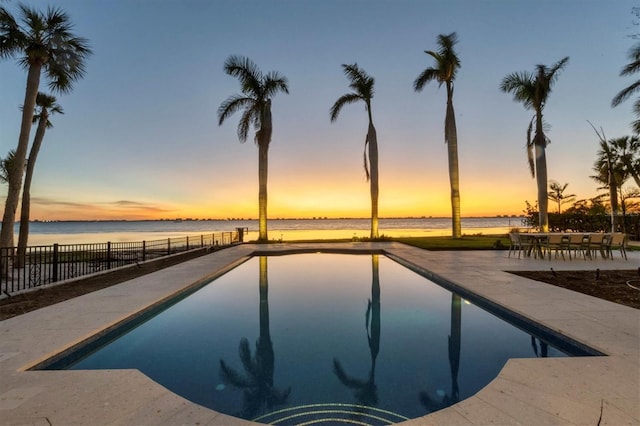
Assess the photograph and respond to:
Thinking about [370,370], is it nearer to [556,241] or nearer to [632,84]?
[556,241]

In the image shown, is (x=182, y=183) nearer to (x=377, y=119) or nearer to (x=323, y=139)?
(x=323, y=139)

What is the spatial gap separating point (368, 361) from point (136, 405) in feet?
8.03

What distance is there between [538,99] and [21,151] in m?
20.3

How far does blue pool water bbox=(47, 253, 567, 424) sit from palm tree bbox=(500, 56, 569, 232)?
11.6m

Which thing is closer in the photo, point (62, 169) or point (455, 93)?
point (455, 93)

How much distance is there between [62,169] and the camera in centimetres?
2423

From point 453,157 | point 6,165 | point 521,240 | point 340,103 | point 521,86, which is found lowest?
point 521,240

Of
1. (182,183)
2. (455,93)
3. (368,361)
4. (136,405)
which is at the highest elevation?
(455,93)

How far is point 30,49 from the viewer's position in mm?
8922

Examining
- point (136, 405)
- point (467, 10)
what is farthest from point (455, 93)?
point (136, 405)

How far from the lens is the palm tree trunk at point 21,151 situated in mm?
8891

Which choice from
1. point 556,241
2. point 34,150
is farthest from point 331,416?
point 34,150

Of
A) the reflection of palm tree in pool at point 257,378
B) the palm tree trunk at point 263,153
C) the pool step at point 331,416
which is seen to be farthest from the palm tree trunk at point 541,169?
the pool step at point 331,416

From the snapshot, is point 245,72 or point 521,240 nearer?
point 521,240
